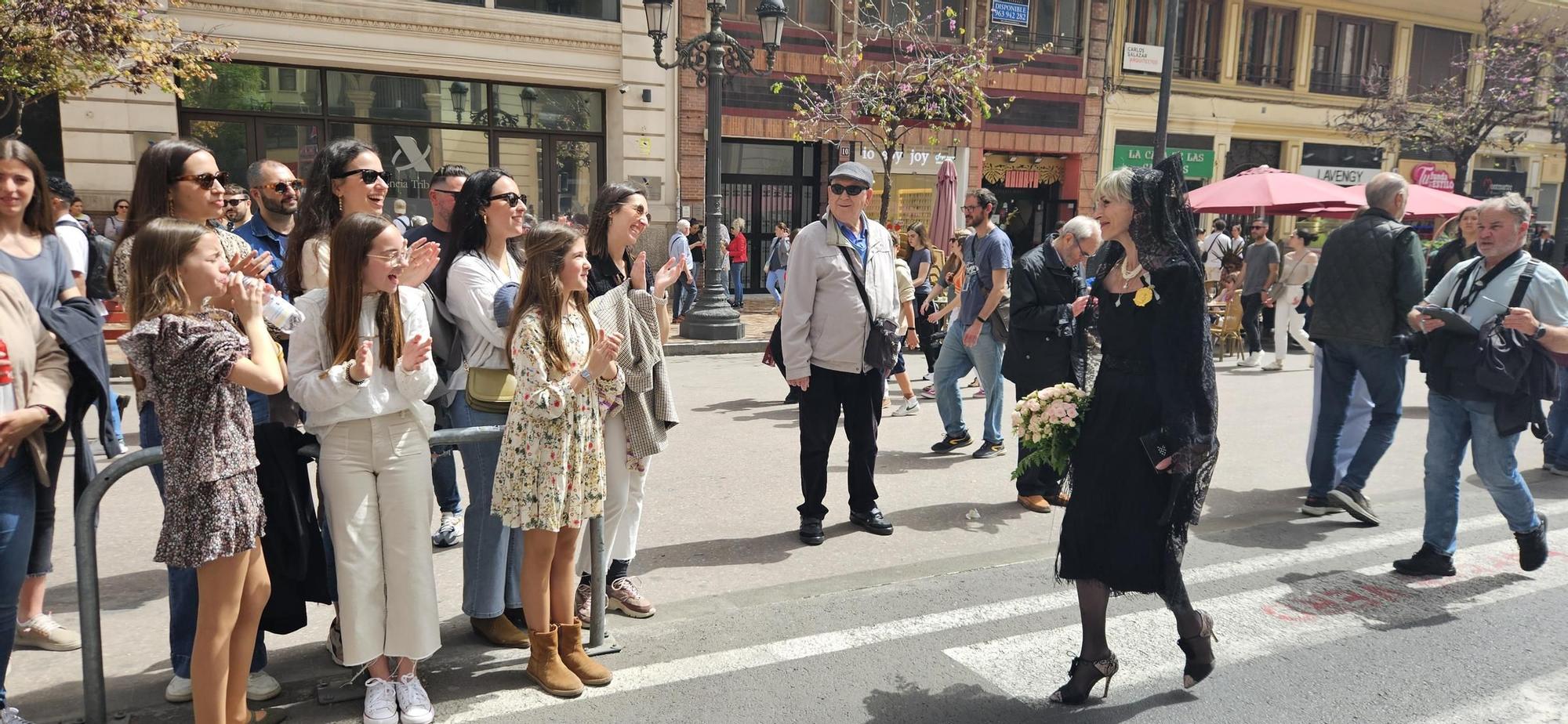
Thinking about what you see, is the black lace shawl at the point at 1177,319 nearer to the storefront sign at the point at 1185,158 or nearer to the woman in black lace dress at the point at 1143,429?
the woman in black lace dress at the point at 1143,429

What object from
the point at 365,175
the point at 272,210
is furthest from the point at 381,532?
the point at 272,210

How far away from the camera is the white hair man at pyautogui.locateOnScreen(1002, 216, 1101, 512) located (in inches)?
227

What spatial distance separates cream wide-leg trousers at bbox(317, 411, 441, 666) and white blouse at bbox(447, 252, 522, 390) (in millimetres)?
553

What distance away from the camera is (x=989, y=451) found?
23.6ft

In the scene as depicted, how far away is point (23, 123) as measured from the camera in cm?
1444

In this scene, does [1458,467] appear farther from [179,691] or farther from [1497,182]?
[1497,182]

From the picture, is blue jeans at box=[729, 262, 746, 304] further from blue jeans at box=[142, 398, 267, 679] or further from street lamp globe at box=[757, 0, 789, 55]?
blue jeans at box=[142, 398, 267, 679]

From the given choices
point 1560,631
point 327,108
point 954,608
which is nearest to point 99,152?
point 327,108

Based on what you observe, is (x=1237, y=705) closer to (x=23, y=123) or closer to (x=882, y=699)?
(x=882, y=699)

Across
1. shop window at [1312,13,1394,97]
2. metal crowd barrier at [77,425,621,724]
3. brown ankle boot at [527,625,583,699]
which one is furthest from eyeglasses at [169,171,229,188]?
shop window at [1312,13,1394,97]

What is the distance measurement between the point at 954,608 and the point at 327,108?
15.5 m

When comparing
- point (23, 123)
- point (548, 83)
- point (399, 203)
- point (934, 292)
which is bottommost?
point (934, 292)

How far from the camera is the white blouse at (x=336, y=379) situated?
9.58 feet

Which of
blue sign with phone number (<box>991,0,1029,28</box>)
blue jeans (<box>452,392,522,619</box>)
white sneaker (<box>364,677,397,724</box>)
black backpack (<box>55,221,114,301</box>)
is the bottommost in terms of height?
white sneaker (<box>364,677,397,724</box>)
